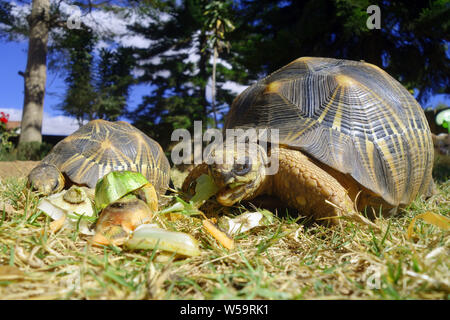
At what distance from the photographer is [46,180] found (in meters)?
1.99

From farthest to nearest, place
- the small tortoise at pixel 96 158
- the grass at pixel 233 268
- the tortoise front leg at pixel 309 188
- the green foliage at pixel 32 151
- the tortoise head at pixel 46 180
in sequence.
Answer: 1. the green foliage at pixel 32 151
2. the small tortoise at pixel 96 158
3. the tortoise head at pixel 46 180
4. the tortoise front leg at pixel 309 188
5. the grass at pixel 233 268

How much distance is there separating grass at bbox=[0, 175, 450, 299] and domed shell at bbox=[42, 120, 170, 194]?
717 millimetres

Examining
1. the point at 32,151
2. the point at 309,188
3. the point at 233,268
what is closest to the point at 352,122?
the point at 309,188

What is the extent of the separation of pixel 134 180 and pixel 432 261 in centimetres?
149

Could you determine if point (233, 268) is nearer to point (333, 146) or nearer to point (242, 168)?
point (242, 168)

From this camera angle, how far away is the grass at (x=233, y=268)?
0.88 m

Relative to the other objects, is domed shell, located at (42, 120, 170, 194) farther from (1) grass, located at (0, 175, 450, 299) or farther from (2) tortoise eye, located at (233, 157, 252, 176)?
(2) tortoise eye, located at (233, 157, 252, 176)

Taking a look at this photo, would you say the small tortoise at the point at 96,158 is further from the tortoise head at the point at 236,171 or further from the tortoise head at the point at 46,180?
the tortoise head at the point at 236,171

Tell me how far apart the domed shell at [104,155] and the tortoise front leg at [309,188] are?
1.10 m

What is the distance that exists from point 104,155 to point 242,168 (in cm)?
134

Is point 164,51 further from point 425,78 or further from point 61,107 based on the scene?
point 425,78

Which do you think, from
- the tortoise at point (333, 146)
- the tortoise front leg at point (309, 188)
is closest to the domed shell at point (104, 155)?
the tortoise at point (333, 146)

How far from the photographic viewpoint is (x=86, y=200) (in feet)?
5.41

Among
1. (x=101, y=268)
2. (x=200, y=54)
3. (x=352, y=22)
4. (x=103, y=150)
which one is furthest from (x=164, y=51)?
(x=101, y=268)
